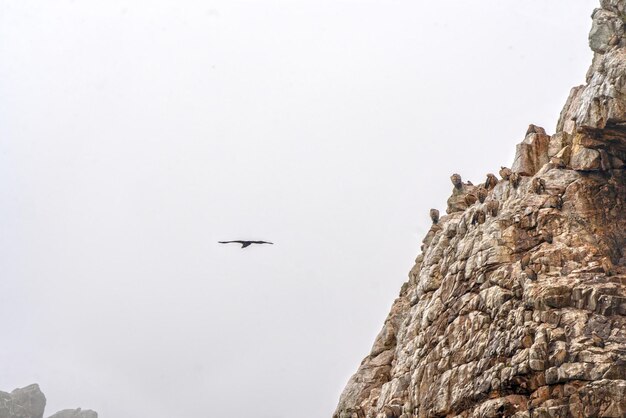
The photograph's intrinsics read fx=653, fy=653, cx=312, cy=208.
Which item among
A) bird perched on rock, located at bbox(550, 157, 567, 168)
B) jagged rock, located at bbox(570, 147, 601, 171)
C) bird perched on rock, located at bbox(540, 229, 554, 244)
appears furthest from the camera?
bird perched on rock, located at bbox(550, 157, 567, 168)

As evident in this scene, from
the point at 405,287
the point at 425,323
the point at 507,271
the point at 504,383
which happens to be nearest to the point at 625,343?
the point at 504,383

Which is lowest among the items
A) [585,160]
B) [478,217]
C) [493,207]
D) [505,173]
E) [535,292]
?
[535,292]

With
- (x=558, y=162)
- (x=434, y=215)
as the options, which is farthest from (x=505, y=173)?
(x=434, y=215)

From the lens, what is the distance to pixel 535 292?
40500 millimetres

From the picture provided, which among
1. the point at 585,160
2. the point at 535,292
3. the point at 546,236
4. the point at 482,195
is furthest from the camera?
the point at 482,195

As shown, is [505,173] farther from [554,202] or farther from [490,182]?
[554,202]

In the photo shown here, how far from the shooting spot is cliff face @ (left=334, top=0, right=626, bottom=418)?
1436 inches

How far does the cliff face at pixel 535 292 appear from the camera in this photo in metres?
36.5

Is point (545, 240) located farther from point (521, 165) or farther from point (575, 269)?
point (521, 165)

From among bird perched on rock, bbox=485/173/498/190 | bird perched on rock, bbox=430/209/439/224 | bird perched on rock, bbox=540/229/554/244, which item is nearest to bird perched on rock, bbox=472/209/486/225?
bird perched on rock, bbox=485/173/498/190

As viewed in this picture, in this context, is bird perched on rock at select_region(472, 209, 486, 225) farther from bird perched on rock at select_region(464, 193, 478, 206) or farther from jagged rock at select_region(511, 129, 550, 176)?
bird perched on rock at select_region(464, 193, 478, 206)

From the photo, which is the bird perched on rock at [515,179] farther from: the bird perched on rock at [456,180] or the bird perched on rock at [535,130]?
the bird perched on rock at [456,180]

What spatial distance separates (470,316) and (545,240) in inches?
289

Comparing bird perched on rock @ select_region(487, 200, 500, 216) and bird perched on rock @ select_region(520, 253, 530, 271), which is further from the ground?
bird perched on rock @ select_region(487, 200, 500, 216)
